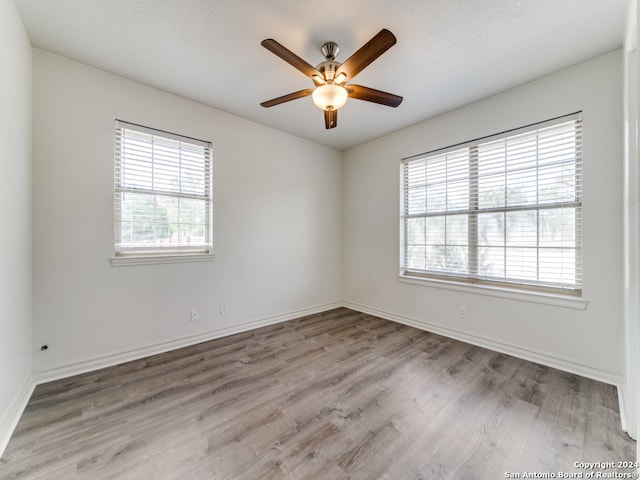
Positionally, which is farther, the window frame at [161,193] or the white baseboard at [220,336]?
the window frame at [161,193]

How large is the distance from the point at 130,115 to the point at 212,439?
277 centimetres

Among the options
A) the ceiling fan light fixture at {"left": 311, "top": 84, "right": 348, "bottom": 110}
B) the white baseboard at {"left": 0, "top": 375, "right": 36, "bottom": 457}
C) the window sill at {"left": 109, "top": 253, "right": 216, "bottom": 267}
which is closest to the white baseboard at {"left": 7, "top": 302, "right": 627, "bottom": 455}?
the white baseboard at {"left": 0, "top": 375, "right": 36, "bottom": 457}

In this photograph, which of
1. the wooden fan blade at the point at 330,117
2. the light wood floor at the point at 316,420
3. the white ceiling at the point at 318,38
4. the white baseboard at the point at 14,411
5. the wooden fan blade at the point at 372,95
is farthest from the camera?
the wooden fan blade at the point at 330,117

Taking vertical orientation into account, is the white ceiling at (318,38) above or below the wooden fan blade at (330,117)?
above

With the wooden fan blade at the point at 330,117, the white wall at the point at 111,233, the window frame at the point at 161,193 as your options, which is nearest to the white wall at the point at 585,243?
the white wall at the point at 111,233

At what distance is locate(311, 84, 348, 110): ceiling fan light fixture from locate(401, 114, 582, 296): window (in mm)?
1827

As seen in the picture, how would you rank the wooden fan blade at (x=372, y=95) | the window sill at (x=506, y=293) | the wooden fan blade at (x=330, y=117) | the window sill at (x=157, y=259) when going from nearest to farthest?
1. the wooden fan blade at (x=372, y=95)
2. the wooden fan blade at (x=330, y=117)
3. the window sill at (x=506, y=293)
4. the window sill at (x=157, y=259)

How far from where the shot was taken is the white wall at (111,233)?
210cm

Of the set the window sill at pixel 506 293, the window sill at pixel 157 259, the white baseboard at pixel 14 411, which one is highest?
the window sill at pixel 157 259

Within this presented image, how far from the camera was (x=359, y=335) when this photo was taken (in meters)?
3.07

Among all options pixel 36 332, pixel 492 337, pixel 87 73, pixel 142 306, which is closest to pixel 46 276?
pixel 36 332

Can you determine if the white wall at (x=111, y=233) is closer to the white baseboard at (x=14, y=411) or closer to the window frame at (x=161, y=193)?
→ the window frame at (x=161, y=193)

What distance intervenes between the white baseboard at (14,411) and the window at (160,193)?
1.09 meters

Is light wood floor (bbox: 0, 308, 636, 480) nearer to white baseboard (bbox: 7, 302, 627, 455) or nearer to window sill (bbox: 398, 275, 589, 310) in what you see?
white baseboard (bbox: 7, 302, 627, 455)
